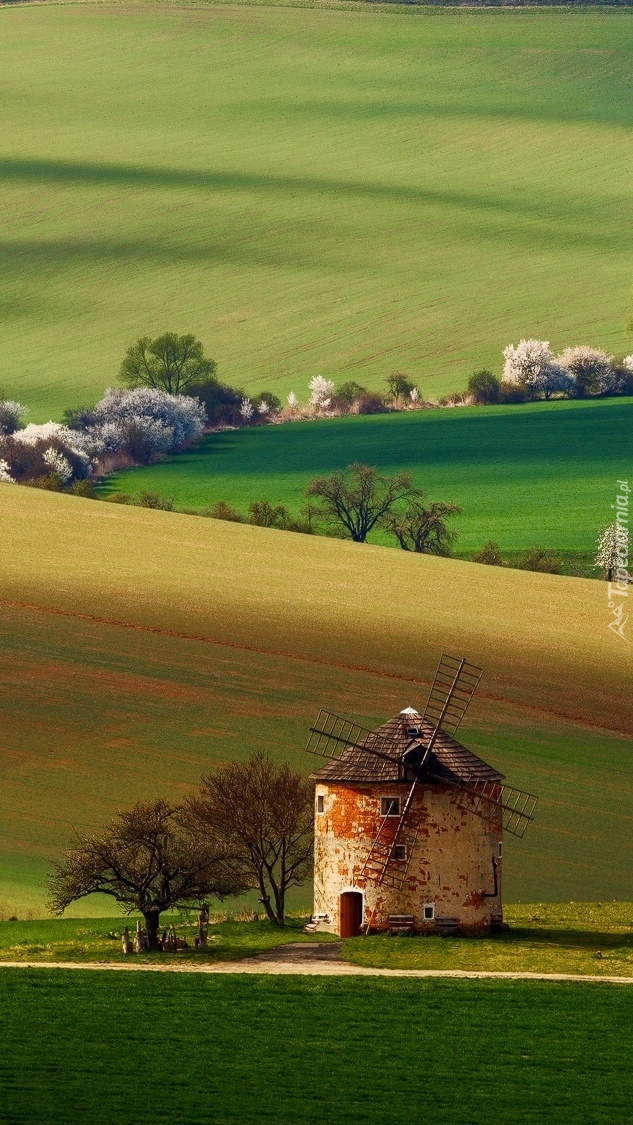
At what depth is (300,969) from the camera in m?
42.2

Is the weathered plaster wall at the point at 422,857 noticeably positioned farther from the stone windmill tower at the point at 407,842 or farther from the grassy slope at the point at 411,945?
the grassy slope at the point at 411,945

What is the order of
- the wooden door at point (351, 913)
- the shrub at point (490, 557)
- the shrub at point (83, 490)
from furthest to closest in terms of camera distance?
the shrub at point (83, 490) < the shrub at point (490, 557) < the wooden door at point (351, 913)

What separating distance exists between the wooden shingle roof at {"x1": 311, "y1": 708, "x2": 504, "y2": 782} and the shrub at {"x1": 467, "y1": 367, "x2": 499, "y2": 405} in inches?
3406

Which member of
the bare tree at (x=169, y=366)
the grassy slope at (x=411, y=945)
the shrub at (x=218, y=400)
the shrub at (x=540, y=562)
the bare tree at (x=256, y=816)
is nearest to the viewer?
the grassy slope at (x=411, y=945)

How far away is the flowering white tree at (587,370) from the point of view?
445 ft

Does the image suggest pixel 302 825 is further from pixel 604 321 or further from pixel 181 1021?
pixel 604 321

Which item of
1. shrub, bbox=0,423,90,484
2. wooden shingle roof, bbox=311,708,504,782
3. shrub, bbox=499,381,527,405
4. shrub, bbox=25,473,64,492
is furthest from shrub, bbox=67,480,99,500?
wooden shingle roof, bbox=311,708,504,782

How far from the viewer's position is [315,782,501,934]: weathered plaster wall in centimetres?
4619

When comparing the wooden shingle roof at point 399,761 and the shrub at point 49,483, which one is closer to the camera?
the wooden shingle roof at point 399,761

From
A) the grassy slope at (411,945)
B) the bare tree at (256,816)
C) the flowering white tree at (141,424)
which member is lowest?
the grassy slope at (411,945)

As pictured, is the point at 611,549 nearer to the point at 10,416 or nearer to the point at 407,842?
the point at 10,416

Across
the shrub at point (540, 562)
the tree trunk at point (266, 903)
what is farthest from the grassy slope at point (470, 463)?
the tree trunk at point (266, 903)

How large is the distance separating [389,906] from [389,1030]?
10142 millimetres

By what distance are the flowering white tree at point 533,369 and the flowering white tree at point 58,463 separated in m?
33.8
